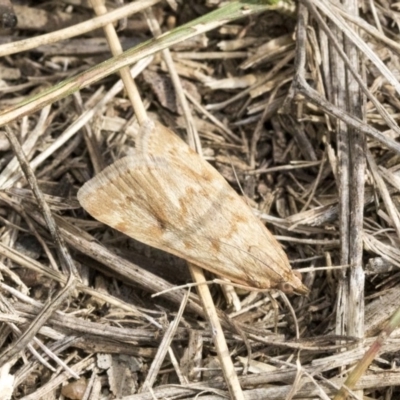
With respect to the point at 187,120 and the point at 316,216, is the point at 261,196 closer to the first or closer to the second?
the point at 316,216

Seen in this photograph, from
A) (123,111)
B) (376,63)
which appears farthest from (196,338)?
(376,63)

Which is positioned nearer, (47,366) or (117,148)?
(47,366)

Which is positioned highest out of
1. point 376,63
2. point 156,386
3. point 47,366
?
point 376,63

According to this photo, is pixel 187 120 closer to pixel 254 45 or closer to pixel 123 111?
pixel 123 111

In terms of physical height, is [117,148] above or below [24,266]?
above

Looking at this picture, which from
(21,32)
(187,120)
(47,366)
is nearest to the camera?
(47,366)

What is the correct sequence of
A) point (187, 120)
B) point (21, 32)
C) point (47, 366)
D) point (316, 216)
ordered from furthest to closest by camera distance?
point (21, 32) < point (187, 120) < point (316, 216) < point (47, 366)

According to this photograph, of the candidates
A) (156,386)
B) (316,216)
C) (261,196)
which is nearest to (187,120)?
(261,196)
